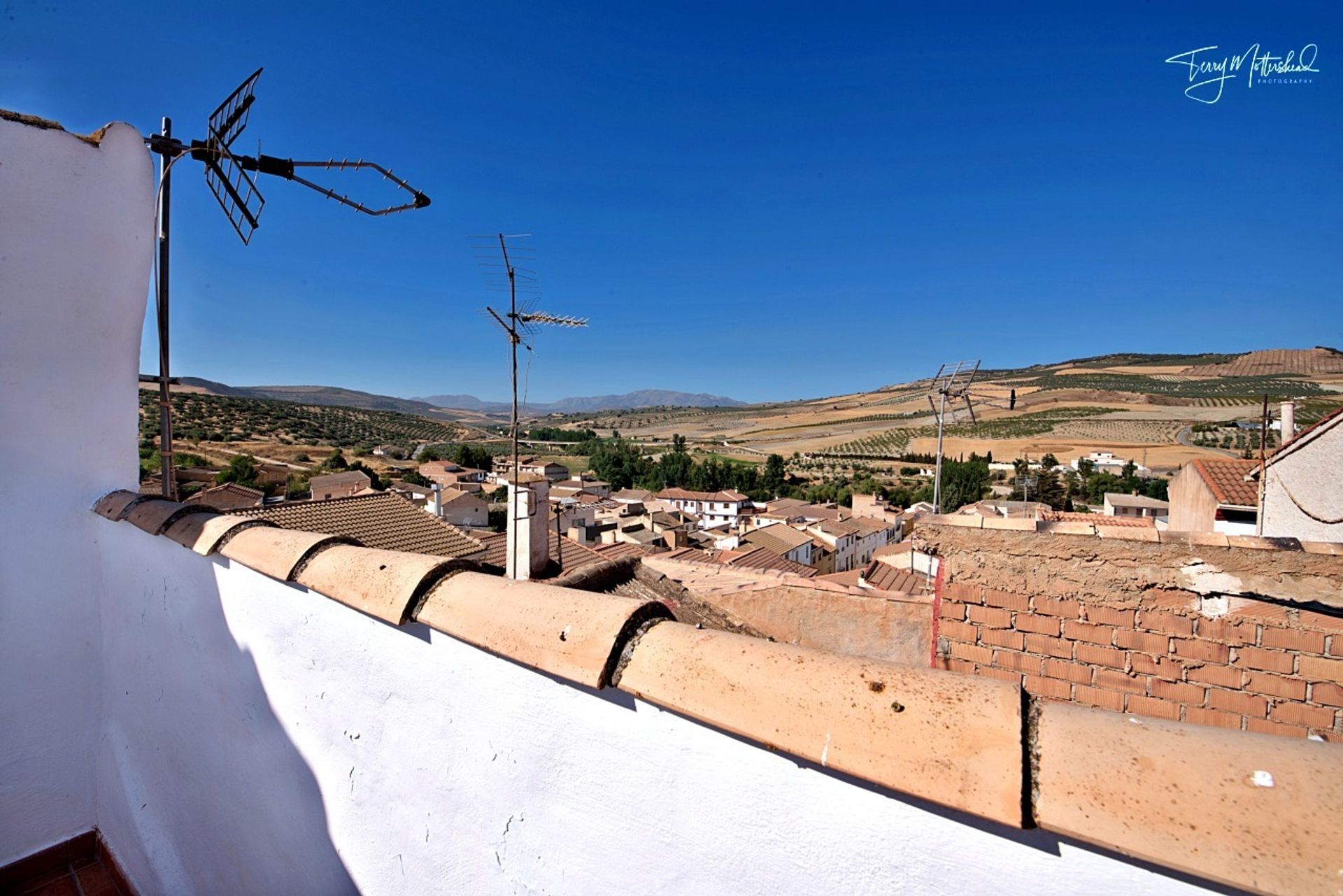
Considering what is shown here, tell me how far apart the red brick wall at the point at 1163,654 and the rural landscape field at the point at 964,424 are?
34.2m

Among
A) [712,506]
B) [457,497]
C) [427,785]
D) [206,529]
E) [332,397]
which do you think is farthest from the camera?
[332,397]

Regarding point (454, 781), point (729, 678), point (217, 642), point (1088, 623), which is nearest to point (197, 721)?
point (217, 642)

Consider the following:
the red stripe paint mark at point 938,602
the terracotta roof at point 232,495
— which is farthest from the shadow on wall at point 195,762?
the terracotta roof at point 232,495

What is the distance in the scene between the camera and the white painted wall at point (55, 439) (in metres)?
2.66

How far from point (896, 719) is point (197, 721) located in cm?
262

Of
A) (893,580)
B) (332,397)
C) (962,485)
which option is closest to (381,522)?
(893,580)

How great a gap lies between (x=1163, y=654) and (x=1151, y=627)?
0.14 metres

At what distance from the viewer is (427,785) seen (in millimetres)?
1543

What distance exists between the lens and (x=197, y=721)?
228 centimetres

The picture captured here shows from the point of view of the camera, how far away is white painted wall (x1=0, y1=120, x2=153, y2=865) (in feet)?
8.74

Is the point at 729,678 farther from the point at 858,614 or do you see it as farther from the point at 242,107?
the point at 242,107

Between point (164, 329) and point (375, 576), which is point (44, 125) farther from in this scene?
point (375, 576)

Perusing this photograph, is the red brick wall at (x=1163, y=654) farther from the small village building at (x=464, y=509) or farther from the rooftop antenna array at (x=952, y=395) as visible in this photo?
the small village building at (x=464, y=509)

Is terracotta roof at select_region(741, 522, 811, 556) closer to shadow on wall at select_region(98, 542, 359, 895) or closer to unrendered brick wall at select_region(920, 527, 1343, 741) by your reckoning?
unrendered brick wall at select_region(920, 527, 1343, 741)
